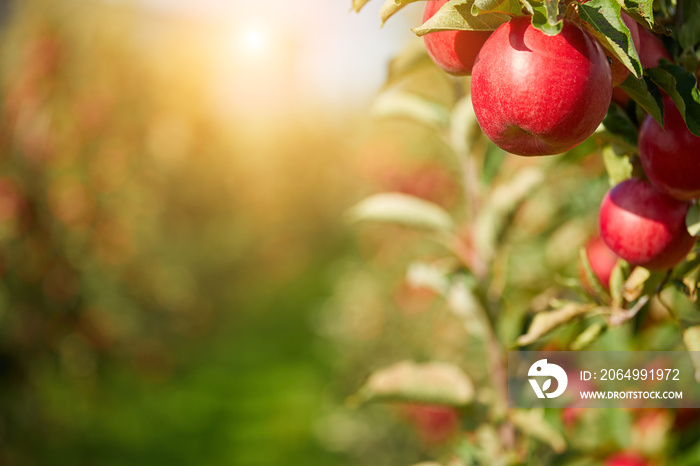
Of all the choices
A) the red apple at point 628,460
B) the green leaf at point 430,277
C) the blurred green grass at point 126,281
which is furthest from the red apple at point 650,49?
the blurred green grass at point 126,281

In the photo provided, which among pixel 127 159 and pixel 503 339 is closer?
pixel 503 339

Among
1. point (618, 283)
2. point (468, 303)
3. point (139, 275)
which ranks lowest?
point (139, 275)

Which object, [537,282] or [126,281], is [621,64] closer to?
[537,282]

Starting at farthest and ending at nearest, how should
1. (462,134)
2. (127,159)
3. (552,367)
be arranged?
(127,159) → (462,134) → (552,367)

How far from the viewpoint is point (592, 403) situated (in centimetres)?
111

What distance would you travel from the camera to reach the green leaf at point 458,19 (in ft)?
1.81

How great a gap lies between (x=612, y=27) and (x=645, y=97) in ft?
0.31

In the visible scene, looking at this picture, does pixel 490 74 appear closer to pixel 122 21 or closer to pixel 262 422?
pixel 262 422

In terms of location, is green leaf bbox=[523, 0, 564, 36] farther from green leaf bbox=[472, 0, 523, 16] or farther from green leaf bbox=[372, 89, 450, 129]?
green leaf bbox=[372, 89, 450, 129]

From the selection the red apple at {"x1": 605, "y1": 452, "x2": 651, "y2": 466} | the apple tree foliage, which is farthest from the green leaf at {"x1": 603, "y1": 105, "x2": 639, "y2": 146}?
the red apple at {"x1": 605, "y1": 452, "x2": 651, "y2": 466}

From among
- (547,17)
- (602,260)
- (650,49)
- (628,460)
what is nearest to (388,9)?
(547,17)

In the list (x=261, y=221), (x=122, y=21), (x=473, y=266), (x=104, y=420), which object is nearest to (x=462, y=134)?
(x=473, y=266)

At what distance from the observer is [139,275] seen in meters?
→ 4.92

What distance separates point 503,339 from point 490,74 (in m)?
0.71
